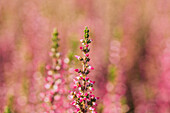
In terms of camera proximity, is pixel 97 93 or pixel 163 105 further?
pixel 97 93

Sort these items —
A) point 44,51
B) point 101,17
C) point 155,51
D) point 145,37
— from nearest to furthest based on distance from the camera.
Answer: point 44,51, point 155,51, point 145,37, point 101,17

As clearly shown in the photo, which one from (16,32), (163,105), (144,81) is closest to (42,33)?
(16,32)

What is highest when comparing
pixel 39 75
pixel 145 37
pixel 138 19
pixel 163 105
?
pixel 138 19

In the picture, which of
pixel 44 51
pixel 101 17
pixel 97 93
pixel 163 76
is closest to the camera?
pixel 163 76

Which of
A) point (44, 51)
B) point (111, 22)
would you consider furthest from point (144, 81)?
point (44, 51)

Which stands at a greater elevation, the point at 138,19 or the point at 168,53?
the point at 138,19

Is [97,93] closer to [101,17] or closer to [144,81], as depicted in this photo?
[144,81]
